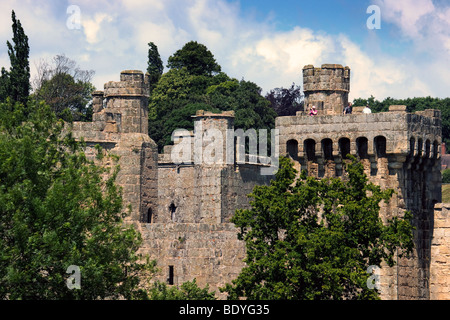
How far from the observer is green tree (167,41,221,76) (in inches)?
4186

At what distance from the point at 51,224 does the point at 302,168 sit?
11.1 m

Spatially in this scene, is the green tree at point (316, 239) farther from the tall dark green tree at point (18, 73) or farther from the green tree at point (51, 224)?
the tall dark green tree at point (18, 73)

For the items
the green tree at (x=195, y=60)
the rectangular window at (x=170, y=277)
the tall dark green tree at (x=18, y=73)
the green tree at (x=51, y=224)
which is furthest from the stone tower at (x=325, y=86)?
the green tree at (x=195, y=60)

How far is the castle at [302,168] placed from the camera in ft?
153

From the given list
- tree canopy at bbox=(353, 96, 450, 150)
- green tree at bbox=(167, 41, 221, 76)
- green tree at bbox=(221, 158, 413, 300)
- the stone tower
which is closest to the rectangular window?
green tree at bbox=(221, 158, 413, 300)

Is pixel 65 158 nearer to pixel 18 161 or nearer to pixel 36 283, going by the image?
pixel 18 161

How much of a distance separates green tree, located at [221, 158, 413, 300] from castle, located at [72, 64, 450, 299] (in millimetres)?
2319

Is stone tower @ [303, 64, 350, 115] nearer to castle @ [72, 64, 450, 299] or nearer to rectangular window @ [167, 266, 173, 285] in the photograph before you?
castle @ [72, 64, 450, 299]

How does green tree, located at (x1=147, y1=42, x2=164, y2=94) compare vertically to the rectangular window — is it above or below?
above

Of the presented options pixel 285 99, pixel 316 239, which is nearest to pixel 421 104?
Answer: pixel 285 99

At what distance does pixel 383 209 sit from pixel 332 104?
909cm

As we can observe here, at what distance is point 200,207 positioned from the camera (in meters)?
61.0
